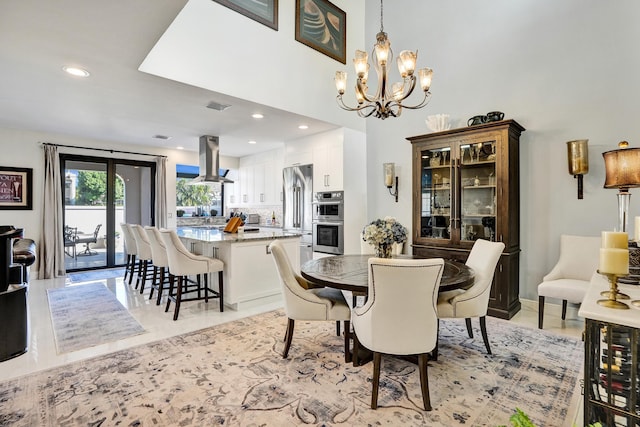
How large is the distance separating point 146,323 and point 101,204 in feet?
13.0

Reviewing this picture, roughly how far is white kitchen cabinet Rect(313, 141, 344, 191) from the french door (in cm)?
368

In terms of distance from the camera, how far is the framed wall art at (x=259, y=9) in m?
3.60

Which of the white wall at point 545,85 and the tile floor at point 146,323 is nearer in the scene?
the tile floor at point 146,323

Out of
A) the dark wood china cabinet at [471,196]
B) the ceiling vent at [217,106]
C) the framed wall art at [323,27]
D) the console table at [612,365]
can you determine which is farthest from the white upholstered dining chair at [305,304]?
the framed wall art at [323,27]

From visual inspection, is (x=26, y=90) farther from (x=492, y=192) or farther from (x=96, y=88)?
(x=492, y=192)

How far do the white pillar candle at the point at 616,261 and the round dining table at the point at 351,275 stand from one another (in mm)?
872

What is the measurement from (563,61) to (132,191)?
24.2 feet

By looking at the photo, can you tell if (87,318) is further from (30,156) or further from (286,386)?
(30,156)

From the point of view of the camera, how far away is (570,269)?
11.0 feet

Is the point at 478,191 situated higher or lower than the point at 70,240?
higher

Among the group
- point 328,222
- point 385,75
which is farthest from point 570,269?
point 328,222

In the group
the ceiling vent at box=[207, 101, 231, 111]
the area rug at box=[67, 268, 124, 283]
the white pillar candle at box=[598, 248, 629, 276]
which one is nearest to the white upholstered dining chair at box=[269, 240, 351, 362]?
the white pillar candle at box=[598, 248, 629, 276]

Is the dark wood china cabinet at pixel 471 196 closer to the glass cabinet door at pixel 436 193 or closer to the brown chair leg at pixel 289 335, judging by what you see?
the glass cabinet door at pixel 436 193

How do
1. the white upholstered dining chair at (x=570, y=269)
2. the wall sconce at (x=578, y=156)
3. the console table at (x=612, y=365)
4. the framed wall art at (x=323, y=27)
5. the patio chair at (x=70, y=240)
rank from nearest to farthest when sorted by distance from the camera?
the console table at (x=612, y=365) < the white upholstered dining chair at (x=570, y=269) < the wall sconce at (x=578, y=156) < the framed wall art at (x=323, y=27) < the patio chair at (x=70, y=240)
